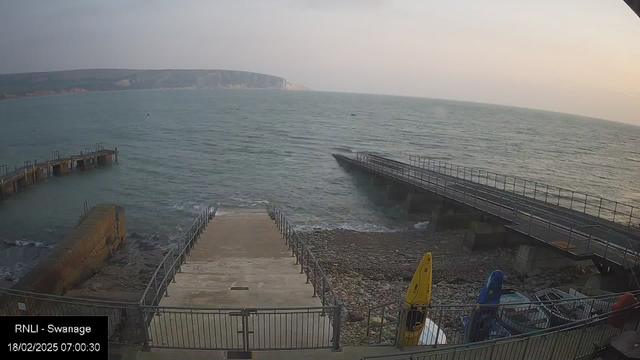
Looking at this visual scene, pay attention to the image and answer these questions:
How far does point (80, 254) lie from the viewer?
58.7ft

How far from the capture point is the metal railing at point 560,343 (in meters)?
6.88

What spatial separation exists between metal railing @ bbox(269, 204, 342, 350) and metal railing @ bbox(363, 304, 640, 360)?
1142 mm

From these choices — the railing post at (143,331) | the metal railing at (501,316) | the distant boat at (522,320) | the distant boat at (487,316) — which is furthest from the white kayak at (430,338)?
the railing post at (143,331)

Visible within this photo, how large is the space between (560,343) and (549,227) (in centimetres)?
1217

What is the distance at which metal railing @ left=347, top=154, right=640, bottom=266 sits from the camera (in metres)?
15.5

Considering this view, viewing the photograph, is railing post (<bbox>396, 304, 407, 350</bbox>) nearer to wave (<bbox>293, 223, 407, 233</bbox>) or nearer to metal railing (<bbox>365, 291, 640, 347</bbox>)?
metal railing (<bbox>365, 291, 640, 347</bbox>)

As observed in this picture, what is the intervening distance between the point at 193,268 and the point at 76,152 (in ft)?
162

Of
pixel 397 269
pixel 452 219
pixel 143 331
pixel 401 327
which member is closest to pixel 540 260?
pixel 397 269

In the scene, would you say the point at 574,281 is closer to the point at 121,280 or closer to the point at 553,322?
the point at 553,322

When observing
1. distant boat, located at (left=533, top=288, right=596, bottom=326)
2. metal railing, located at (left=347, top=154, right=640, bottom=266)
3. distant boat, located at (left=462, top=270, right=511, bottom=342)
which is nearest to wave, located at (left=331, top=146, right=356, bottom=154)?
metal railing, located at (left=347, top=154, right=640, bottom=266)

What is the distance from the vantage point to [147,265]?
20625mm

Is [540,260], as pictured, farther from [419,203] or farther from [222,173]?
[222,173]

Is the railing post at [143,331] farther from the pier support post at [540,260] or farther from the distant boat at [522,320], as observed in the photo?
the pier support post at [540,260]

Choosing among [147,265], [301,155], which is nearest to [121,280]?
[147,265]
